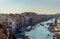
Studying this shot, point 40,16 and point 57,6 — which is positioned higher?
point 57,6

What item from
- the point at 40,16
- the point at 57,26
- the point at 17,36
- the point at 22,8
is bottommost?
the point at 17,36

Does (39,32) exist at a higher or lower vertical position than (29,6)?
lower

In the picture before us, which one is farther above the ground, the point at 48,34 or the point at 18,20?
the point at 18,20

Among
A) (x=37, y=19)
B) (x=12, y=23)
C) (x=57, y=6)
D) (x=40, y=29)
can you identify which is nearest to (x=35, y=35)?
(x=40, y=29)

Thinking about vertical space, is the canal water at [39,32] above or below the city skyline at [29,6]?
below

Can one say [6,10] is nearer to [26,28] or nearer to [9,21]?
[9,21]

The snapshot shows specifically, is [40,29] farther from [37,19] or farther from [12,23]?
[12,23]

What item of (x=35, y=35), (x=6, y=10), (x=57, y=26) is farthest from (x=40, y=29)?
(x=6, y=10)

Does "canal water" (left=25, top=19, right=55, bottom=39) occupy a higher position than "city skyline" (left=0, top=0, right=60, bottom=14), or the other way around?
"city skyline" (left=0, top=0, right=60, bottom=14)

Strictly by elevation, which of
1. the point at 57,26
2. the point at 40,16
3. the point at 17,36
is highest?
the point at 40,16
